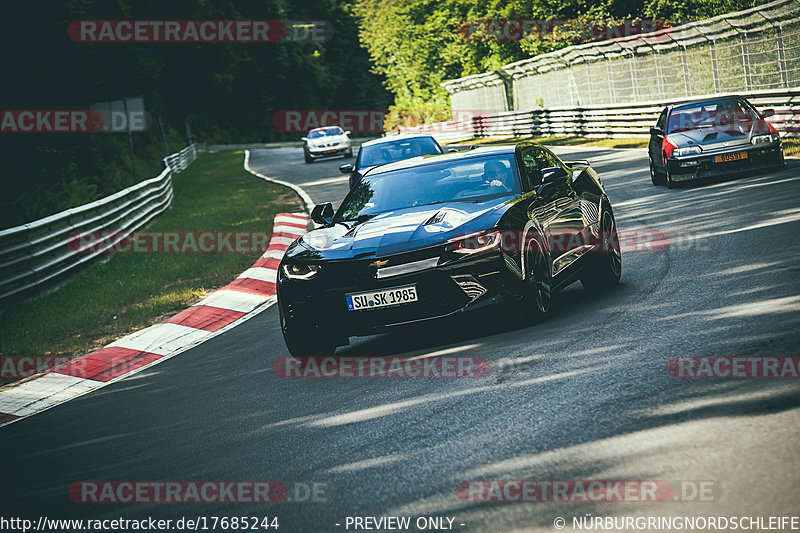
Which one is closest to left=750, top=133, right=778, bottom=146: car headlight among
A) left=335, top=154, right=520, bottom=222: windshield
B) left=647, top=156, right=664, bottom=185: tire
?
left=647, top=156, right=664, bottom=185: tire

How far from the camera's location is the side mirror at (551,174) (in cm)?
773

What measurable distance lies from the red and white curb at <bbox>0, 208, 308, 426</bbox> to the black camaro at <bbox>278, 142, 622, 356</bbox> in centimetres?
233

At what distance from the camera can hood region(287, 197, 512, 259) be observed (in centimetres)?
666

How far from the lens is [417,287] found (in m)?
6.52

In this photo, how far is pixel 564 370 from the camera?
565 cm

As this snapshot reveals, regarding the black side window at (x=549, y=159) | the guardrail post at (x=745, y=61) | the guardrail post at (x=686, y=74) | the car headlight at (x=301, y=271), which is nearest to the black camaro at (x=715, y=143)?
the black side window at (x=549, y=159)

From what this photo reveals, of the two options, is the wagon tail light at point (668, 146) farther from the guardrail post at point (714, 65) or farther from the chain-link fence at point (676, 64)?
the guardrail post at point (714, 65)

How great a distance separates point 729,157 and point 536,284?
954 centimetres

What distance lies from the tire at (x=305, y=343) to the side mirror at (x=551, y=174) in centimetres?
225

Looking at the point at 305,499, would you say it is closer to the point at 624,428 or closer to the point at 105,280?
the point at 624,428

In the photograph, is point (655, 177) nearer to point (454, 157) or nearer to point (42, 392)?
point (454, 157)

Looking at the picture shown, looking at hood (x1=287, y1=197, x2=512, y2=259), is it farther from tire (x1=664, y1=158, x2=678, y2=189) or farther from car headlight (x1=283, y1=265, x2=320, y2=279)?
tire (x1=664, y1=158, x2=678, y2=189)

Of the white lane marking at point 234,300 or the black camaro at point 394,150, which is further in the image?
the black camaro at point 394,150

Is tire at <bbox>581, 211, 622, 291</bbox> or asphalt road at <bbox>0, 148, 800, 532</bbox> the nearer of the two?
asphalt road at <bbox>0, 148, 800, 532</bbox>
